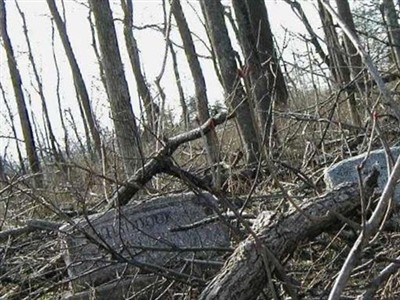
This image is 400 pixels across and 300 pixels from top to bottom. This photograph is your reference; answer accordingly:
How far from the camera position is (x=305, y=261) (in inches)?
141

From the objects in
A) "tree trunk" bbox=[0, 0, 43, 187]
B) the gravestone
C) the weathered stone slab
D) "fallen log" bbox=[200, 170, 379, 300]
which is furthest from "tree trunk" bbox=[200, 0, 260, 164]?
"tree trunk" bbox=[0, 0, 43, 187]

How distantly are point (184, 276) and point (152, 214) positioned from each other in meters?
1.60

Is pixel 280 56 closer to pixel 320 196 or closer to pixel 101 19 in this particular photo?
pixel 320 196

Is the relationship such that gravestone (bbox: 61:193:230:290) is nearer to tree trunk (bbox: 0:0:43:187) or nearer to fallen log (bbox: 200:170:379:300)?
fallen log (bbox: 200:170:379:300)

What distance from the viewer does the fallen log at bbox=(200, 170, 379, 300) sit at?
2.31m

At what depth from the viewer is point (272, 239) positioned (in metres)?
2.50

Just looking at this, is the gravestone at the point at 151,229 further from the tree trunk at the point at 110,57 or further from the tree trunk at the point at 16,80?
the tree trunk at the point at 16,80

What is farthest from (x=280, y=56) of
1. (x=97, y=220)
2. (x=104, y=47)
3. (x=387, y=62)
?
(x=104, y=47)

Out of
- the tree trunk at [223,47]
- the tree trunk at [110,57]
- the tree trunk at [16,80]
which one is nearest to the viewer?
the tree trunk at [223,47]

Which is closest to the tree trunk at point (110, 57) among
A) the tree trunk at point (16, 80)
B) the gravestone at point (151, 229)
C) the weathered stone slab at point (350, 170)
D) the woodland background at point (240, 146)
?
the woodland background at point (240, 146)

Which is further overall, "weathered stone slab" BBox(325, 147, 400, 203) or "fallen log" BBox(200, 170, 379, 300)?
"weathered stone slab" BBox(325, 147, 400, 203)

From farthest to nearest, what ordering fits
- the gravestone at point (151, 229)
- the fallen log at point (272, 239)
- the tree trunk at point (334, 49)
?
1. the gravestone at point (151, 229)
2. the tree trunk at point (334, 49)
3. the fallen log at point (272, 239)

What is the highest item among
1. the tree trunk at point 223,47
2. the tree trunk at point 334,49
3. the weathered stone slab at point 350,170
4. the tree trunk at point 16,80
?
the tree trunk at point 16,80

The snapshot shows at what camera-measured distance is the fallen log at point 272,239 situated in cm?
231
